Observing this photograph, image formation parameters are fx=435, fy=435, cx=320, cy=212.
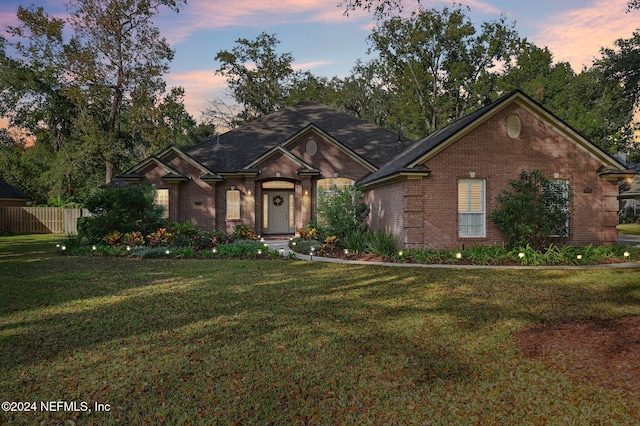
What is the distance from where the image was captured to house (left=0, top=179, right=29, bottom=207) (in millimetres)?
33188

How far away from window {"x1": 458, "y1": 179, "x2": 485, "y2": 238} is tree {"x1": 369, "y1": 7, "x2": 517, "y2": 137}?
2985 centimetres

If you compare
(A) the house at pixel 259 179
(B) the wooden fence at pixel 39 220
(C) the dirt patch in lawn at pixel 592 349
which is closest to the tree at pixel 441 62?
(A) the house at pixel 259 179

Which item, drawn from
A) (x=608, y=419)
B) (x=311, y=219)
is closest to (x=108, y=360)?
(x=608, y=419)

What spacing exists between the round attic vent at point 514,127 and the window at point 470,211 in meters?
2.28

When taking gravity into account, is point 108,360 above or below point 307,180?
below

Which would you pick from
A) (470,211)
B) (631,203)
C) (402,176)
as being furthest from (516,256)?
(631,203)

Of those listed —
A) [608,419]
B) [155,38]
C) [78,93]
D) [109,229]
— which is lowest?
[608,419]

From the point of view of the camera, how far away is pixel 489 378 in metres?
4.67

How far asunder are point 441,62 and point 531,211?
110 ft

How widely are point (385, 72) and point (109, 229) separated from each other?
3562 cm

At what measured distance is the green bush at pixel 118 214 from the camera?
58.8ft

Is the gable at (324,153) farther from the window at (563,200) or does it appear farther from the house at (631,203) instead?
the house at (631,203)

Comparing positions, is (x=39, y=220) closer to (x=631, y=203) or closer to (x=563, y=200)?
(x=563, y=200)

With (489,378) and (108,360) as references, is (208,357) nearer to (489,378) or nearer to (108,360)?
(108,360)
